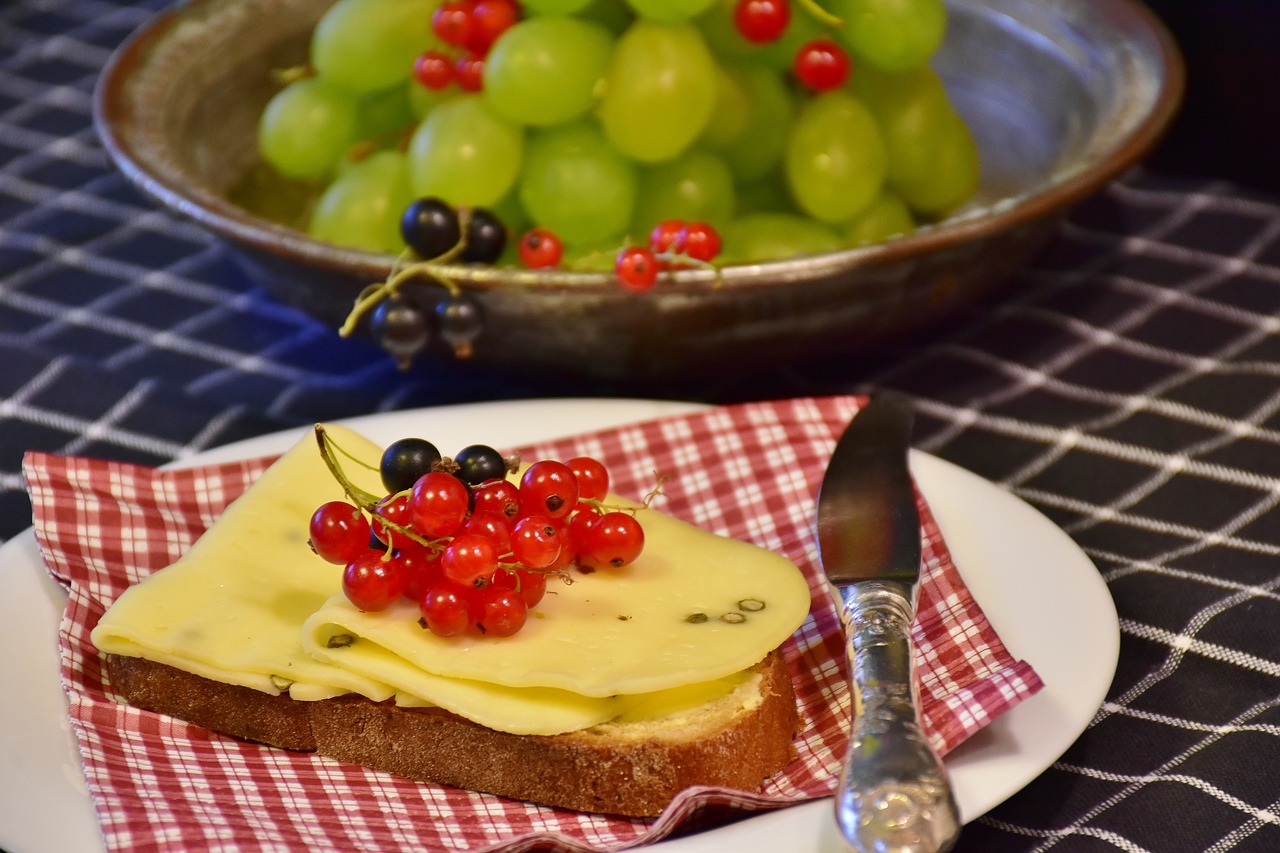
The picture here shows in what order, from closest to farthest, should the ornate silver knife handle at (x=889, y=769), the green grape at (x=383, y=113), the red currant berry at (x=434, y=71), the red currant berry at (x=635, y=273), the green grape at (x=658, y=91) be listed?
the ornate silver knife handle at (x=889, y=769) < the red currant berry at (x=635, y=273) < the green grape at (x=658, y=91) < the red currant berry at (x=434, y=71) < the green grape at (x=383, y=113)

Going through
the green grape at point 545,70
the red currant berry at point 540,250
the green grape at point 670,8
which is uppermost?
the green grape at point 670,8

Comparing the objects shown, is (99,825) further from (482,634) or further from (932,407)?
(932,407)

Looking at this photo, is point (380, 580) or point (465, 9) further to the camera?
point (465, 9)

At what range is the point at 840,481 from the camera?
3.29 ft

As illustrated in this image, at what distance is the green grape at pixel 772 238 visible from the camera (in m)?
1.25

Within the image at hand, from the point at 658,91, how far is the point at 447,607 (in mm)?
572

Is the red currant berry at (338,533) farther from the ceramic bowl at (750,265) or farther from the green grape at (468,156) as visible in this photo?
the green grape at (468,156)

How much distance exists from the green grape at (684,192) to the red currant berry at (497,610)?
0.56 m

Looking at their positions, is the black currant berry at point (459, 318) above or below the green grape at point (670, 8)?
below

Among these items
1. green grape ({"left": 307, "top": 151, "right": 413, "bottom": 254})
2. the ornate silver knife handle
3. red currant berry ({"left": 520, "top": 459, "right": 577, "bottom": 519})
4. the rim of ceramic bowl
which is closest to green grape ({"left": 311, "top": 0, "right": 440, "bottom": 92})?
green grape ({"left": 307, "top": 151, "right": 413, "bottom": 254})

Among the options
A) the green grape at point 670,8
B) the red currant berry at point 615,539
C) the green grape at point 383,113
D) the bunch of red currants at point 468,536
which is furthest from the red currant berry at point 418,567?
the green grape at point 383,113

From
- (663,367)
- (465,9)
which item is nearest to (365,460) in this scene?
(663,367)

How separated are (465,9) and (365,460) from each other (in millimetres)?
509

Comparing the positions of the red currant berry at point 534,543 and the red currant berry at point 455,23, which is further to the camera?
the red currant berry at point 455,23
